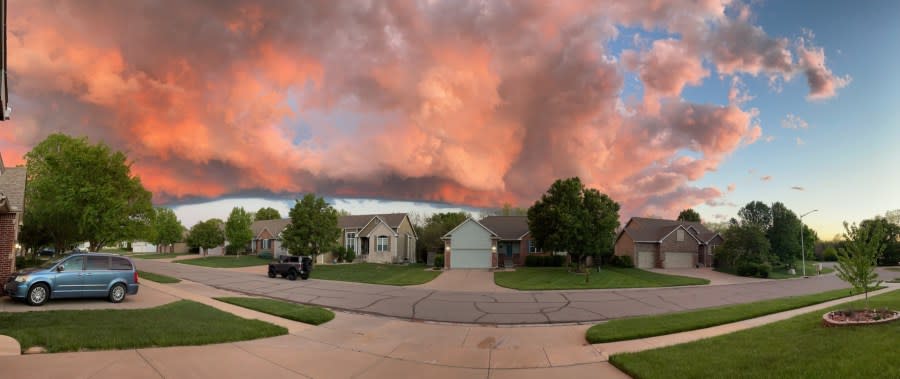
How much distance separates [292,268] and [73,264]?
57.9 feet

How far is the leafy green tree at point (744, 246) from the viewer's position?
46781 millimetres

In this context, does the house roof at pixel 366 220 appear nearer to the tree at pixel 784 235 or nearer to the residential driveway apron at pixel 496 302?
the residential driveway apron at pixel 496 302

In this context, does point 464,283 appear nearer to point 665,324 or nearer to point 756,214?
point 665,324

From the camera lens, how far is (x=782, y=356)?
8.61 metres

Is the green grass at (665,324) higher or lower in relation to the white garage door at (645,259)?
higher

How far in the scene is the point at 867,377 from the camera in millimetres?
6809

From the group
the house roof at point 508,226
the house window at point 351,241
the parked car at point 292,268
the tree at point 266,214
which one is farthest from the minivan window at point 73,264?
the tree at point 266,214

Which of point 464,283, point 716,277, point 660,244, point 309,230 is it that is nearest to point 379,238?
point 309,230

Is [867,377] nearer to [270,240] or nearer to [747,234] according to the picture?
[747,234]

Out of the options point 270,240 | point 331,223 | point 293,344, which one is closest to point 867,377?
point 293,344

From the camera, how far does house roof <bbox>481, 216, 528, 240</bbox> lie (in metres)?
51.4

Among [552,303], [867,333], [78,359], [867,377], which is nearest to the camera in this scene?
[867,377]

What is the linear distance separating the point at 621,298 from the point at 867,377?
17.0m

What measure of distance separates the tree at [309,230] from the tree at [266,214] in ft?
232
